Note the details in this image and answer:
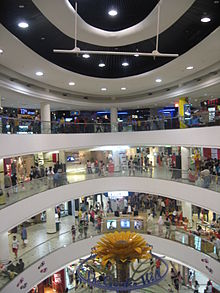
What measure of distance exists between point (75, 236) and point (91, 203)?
6993 millimetres

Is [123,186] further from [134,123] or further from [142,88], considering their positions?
[142,88]

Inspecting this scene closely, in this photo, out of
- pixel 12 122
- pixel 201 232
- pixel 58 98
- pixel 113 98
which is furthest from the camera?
pixel 113 98

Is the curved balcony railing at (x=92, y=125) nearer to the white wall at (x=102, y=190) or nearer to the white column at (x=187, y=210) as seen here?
the white wall at (x=102, y=190)

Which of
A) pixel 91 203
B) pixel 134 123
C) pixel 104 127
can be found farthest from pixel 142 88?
pixel 91 203

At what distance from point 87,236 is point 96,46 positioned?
1071 cm

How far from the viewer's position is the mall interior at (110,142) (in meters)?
9.05

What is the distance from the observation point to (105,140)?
20.9 m

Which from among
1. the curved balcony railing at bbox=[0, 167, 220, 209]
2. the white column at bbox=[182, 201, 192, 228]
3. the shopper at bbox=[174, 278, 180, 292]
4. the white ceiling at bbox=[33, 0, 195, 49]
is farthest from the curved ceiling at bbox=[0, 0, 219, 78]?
the shopper at bbox=[174, 278, 180, 292]

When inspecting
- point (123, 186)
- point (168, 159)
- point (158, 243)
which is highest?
point (168, 159)

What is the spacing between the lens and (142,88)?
20.7 meters

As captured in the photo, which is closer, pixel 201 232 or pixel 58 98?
pixel 201 232

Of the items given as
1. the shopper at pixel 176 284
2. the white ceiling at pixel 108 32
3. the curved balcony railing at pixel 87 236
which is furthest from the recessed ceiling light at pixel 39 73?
the shopper at pixel 176 284

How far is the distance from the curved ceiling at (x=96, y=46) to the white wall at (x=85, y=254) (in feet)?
30.5

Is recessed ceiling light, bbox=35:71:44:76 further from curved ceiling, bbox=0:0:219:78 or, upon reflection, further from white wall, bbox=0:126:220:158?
white wall, bbox=0:126:220:158
